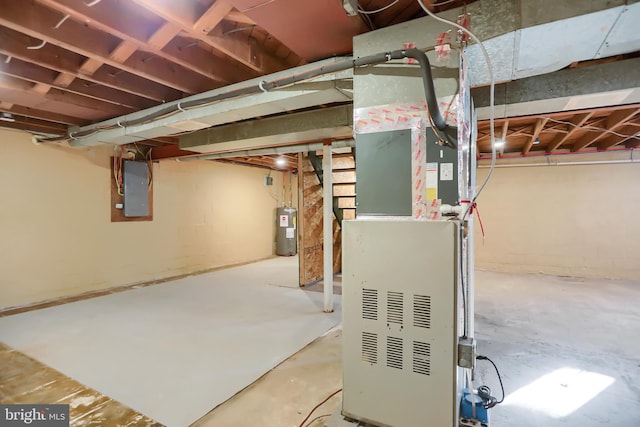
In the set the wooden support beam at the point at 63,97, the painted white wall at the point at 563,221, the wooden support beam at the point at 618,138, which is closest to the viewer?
the wooden support beam at the point at 63,97

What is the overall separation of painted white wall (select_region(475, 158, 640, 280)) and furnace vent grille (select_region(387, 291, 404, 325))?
5.71 m

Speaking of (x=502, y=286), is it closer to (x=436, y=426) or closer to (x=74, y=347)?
(x=436, y=426)

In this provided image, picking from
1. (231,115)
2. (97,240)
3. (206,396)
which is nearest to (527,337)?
(206,396)

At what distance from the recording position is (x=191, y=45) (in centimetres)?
244

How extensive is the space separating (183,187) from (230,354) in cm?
433

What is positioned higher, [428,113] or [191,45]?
[191,45]

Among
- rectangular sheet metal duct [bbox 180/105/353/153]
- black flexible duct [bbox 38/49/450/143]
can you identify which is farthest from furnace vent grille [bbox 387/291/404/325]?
rectangular sheet metal duct [bbox 180/105/353/153]

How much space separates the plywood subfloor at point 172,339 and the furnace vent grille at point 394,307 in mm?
1308

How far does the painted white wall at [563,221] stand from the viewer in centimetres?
569

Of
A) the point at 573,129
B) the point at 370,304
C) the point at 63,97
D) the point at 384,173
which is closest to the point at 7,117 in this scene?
the point at 63,97

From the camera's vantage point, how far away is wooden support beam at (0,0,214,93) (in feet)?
6.25

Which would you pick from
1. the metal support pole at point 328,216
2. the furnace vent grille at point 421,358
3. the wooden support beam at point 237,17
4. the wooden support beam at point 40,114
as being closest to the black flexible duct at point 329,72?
the wooden support beam at point 237,17

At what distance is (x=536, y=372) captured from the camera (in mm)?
2469

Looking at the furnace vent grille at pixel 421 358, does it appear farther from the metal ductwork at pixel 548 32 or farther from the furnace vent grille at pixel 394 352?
the metal ductwork at pixel 548 32
